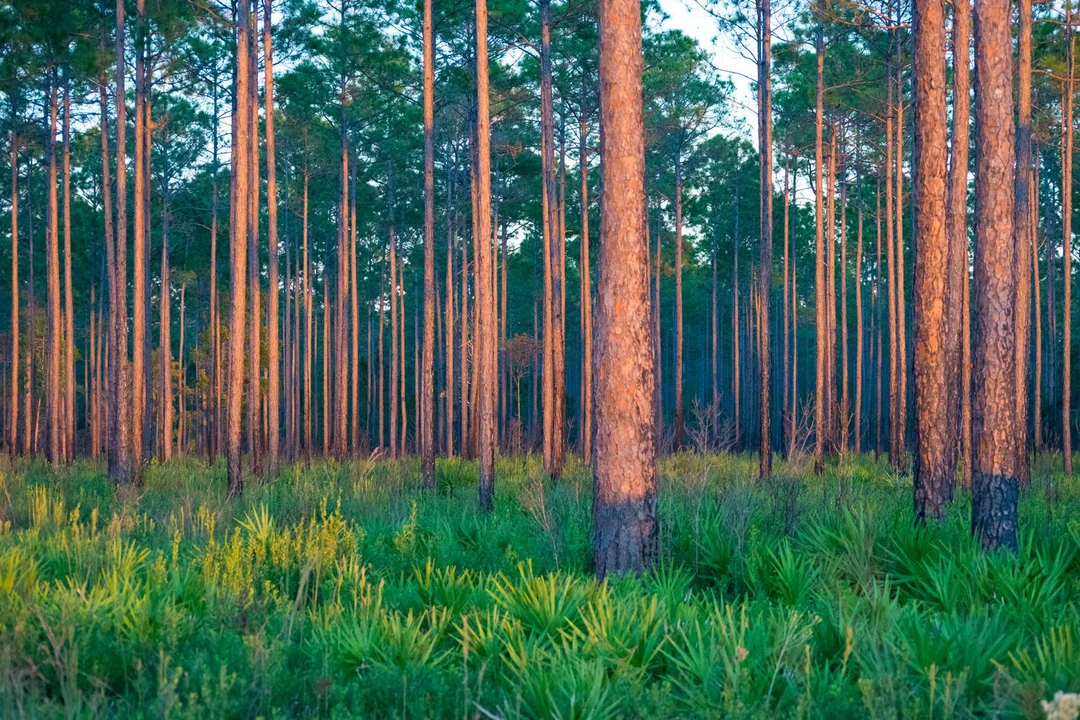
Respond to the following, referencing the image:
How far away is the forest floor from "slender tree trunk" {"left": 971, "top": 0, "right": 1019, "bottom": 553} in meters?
0.37

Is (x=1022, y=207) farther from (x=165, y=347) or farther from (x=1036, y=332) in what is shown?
(x=165, y=347)

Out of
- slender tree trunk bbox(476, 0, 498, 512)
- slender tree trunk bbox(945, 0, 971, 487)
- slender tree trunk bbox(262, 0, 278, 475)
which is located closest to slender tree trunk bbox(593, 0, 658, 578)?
slender tree trunk bbox(476, 0, 498, 512)

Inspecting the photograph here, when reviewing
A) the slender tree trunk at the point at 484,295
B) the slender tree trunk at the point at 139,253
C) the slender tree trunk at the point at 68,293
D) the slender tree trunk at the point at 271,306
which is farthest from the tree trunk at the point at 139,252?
the slender tree trunk at the point at 68,293

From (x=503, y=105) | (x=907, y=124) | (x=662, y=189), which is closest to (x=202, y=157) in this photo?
(x=503, y=105)

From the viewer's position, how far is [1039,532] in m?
7.43

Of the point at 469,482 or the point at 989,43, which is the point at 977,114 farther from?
the point at 469,482

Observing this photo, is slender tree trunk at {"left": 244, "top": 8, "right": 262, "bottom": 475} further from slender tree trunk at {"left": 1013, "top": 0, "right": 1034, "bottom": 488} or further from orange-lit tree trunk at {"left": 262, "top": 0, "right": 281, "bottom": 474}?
slender tree trunk at {"left": 1013, "top": 0, "right": 1034, "bottom": 488}

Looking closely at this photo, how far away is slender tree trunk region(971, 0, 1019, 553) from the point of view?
279 inches

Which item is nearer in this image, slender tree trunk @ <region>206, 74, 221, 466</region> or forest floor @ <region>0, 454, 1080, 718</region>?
forest floor @ <region>0, 454, 1080, 718</region>

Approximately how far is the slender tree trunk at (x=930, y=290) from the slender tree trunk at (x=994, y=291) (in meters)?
0.56

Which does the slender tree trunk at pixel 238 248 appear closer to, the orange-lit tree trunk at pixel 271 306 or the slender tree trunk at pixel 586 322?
the orange-lit tree trunk at pixel 271 306

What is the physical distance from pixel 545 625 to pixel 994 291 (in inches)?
193

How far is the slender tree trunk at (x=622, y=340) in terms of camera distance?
659 centimetres

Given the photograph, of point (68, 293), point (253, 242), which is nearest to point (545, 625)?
point (253, 242)
